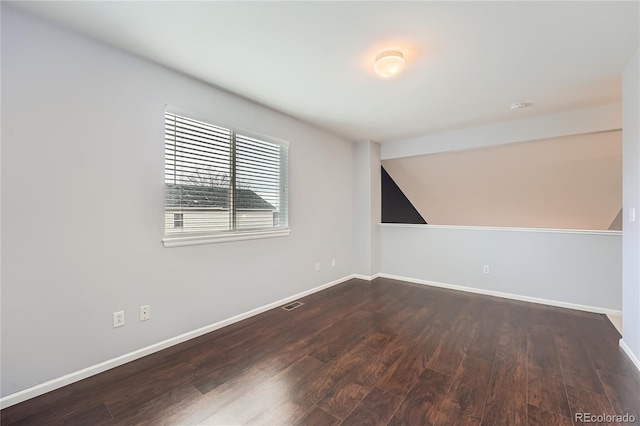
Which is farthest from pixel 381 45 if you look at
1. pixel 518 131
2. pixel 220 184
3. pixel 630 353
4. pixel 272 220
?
pixel 630 353

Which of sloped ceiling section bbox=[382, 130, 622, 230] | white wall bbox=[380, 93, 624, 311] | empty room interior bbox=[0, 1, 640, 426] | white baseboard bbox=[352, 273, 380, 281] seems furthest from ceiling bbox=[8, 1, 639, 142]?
white baseboard bbox=[352, 273, 380, 281]

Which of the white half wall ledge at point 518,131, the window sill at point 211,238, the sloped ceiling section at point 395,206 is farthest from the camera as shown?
the sloped ceiling section at point 395,206

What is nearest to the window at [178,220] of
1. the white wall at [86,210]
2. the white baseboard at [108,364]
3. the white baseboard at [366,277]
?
the white wall at [86,210]

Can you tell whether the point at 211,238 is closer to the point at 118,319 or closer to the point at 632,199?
the point at 118,319

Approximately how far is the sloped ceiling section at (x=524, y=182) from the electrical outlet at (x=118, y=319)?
425 centimetres

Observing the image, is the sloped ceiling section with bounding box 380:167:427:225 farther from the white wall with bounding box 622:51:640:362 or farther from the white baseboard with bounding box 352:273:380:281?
the white wall with bounding box 622:51:640:362

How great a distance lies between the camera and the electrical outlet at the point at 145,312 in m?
2.14

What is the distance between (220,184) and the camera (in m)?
2.66

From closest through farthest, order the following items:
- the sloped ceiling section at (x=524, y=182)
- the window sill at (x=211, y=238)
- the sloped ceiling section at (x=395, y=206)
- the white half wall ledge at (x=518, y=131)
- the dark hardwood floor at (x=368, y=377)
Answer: the dark hardwood floor at (x=368, y=377) → the window sill at (x=211, y=238) → the white half wall ledge at (x=518, y=131) → the sloped ceiling section at (x=524, y=182) → the sloped ceiling section at (x=395, y=206)

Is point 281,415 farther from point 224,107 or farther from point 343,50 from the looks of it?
point 224,107

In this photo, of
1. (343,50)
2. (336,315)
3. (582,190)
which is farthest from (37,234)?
(582,190)

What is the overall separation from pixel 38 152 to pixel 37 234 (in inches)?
20.1

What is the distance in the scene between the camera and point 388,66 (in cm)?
204

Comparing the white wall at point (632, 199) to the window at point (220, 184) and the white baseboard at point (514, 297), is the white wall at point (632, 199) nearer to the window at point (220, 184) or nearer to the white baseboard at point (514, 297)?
the white baseboard at point (514, 297)
